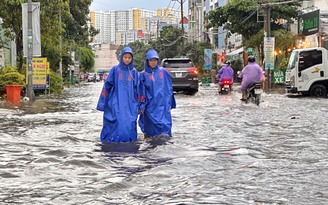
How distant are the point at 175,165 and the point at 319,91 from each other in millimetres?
16623

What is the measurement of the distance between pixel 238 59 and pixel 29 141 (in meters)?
41.0

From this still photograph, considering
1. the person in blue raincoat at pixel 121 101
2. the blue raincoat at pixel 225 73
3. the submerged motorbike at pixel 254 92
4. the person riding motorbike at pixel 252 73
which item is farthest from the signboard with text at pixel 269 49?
the person in blue raincoat at pixel 121 101

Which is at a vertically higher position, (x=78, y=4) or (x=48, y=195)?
(x=78, y=4)

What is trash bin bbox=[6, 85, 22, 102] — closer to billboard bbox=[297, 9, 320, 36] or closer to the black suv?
the black suv

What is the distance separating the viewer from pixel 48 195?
5227 millimetres

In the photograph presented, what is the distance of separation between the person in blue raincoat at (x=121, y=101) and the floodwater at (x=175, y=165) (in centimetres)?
24

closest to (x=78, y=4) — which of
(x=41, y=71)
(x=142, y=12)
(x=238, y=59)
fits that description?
(x=238, y=59)

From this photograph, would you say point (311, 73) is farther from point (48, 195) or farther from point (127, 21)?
point (127, 21)

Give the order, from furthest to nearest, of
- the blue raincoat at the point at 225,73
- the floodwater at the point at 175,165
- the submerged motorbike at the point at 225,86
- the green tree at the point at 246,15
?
the green tree at the point at 246,15, the submerged motorbike at the point at 225,86, the blue raincoat at the point at 225,73, the floodwater at the point at 175,165

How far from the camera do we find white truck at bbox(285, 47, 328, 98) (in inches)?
862

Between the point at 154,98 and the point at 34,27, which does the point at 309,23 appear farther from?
the point at 154,98

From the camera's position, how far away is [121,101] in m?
8.66

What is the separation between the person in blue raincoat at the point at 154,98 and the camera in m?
9.09

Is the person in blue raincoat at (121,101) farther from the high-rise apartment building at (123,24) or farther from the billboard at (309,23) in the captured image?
the high-rise apartment building at (123,24)
